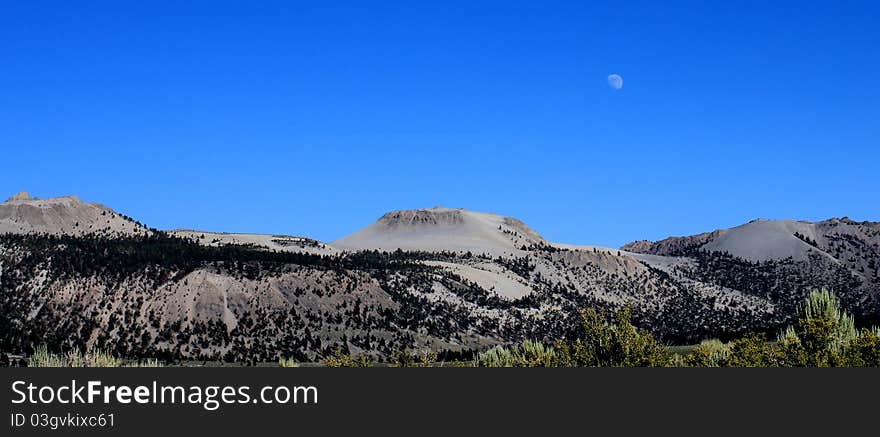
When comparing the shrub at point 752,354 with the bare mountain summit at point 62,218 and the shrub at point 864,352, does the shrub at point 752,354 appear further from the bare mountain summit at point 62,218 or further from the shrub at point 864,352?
the bare mountain summit at point 62,218

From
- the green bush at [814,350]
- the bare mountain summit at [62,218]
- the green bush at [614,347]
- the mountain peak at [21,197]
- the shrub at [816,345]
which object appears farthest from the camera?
→ the mountain peak at [21,197]

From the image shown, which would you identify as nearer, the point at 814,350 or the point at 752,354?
the point at 814,350

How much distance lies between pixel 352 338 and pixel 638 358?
64.2m

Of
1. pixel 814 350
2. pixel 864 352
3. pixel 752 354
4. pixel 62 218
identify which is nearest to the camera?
pixel 814 350

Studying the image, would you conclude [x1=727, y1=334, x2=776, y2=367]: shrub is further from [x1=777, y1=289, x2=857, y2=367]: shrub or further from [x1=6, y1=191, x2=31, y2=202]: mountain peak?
[x1=6, y1=191, x2=31, y2=202]: mountain peak

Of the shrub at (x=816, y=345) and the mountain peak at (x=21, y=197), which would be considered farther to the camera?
the mountain peak at (x=21, y=197)

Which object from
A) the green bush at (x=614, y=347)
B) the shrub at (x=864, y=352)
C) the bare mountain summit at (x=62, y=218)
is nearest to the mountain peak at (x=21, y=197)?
the bare mountain summit at (x=62, y=218)

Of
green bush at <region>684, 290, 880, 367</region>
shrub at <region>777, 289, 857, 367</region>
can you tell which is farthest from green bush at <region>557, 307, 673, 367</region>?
shrub at <region>777, 289, 857, 367</region>

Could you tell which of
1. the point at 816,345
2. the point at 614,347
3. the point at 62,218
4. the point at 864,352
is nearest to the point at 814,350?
the point at 816,345

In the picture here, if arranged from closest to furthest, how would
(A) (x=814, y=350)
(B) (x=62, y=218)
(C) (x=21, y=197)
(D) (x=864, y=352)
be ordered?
(A) (x=814, y=350) → (D) (x=864, y=352) → (B) (x=62, y=218) → (C) (x=21, y=197)

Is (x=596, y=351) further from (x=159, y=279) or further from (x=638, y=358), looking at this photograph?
(x=159, y=279)

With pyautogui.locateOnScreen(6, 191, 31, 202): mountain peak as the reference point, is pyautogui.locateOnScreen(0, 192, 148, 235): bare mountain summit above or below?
below

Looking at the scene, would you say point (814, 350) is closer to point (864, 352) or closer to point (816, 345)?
point (816, 345)

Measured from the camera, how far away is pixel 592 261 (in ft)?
607
